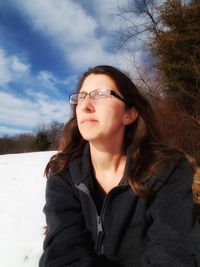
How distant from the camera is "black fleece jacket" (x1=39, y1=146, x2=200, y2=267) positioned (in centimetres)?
158

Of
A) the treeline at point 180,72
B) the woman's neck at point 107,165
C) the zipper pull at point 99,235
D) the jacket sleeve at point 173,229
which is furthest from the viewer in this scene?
the treeline at point 180,72

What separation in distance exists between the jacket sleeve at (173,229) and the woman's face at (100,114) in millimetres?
456

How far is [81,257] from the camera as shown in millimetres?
1635

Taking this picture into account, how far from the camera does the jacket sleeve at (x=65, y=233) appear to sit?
162 centimetres

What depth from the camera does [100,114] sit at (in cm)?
182

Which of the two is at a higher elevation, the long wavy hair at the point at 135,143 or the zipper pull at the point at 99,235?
the long wavy hair at the point at 135,143

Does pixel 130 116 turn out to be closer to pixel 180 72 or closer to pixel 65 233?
pixel 65 233

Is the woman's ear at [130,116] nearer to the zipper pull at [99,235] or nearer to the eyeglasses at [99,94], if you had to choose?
the eyeglasses at [99,94]

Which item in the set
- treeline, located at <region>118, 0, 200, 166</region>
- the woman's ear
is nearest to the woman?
the woman's ear

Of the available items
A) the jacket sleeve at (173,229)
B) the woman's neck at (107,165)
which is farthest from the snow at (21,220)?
the jacket sleeve at (173,229)

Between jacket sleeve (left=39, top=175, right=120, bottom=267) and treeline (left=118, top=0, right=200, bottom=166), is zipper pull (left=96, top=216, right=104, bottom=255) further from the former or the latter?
treeline (left=118, top=0, right=200, bottom=166)

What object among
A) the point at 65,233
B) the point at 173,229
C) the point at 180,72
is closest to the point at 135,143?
the point at 173,229

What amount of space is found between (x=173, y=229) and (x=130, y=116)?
0.79 m

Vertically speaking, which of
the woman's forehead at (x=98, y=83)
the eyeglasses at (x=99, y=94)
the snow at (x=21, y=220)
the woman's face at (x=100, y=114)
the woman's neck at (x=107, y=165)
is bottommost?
the snow at (x=21, y=220)
